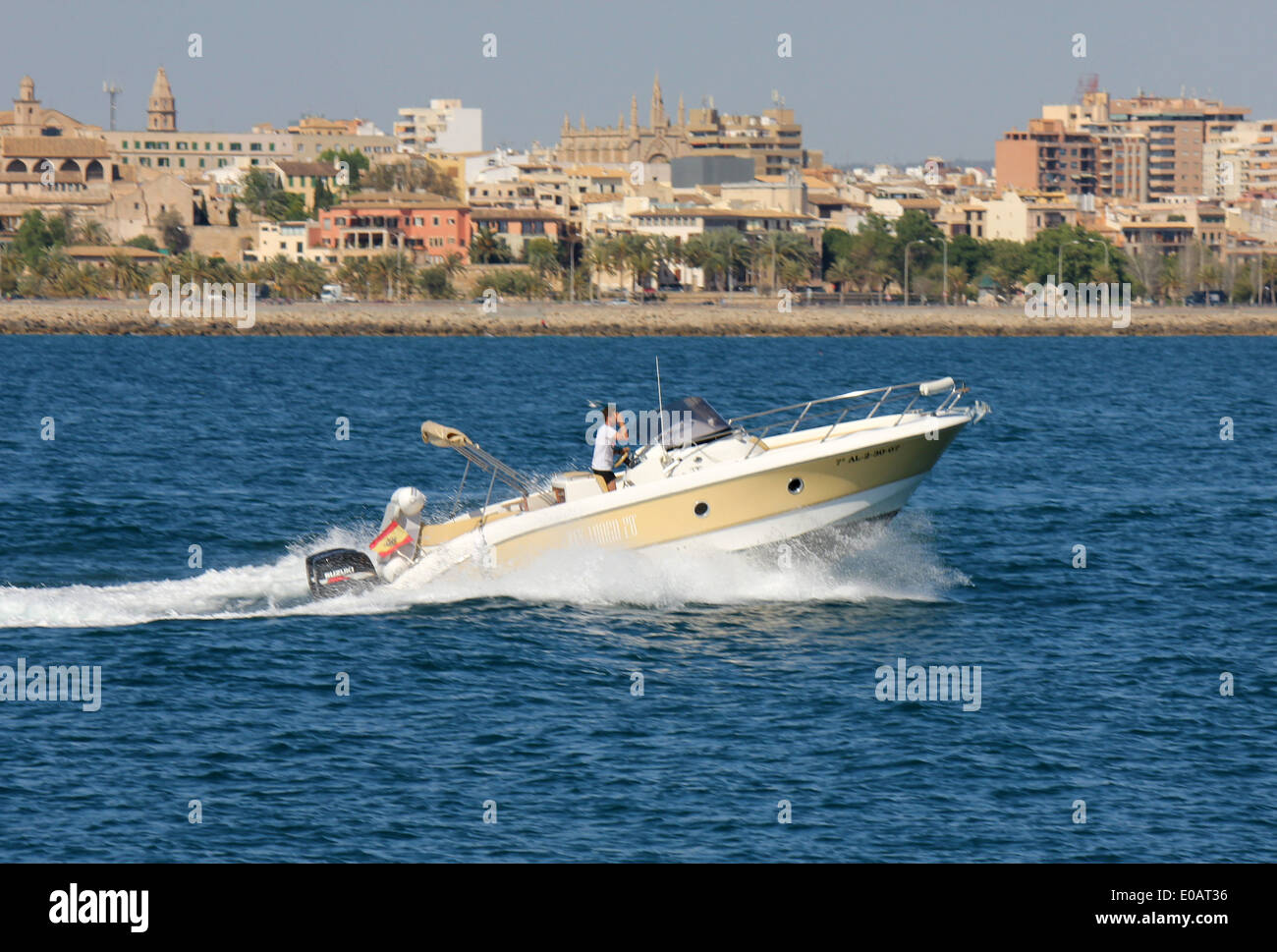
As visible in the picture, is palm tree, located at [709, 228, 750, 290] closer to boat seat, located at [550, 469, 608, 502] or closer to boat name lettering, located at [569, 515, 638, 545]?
boat seat, located at [550, 469, 608, 502]

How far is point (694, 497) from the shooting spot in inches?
869

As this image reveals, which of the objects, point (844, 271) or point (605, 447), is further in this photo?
point (844, 271)

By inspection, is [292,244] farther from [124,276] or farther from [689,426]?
[689,426]

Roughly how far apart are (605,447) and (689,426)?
1.12 metres

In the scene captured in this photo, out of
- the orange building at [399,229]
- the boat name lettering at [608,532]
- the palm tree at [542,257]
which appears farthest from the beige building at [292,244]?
the boat name lettering at [608,532]

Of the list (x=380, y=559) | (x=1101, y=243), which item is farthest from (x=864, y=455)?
(x=1101, y=243)

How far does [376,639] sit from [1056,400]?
2089 inches

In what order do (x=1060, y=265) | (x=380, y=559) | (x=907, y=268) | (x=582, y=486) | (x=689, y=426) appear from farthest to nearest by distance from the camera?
1. (x=907, y=268)
2. (x=1060, y=265)
3. (x=380, y=559)
4. (x=582, y=486)
5. (x=689, y=426)

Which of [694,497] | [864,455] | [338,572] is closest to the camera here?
[694,497]

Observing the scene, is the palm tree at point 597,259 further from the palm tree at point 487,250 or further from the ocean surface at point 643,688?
the ocean surface at point 643,688

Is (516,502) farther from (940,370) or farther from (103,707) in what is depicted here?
(940,370)

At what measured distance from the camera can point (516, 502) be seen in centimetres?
2331

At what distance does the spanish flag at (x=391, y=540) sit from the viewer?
23.0 meters
